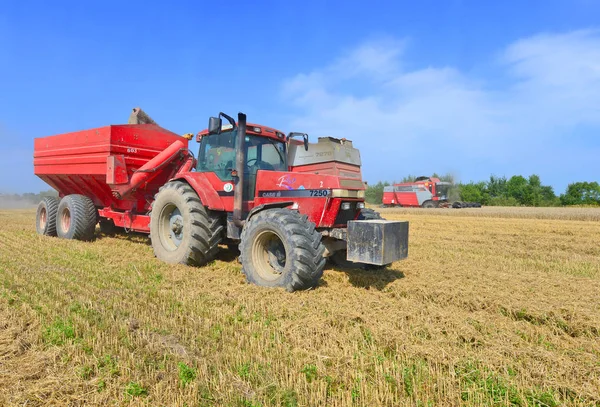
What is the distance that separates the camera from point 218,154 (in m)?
6.21

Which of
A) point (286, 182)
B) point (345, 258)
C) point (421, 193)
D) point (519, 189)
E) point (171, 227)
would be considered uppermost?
point (519, 189)

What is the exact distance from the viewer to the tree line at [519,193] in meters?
41.7

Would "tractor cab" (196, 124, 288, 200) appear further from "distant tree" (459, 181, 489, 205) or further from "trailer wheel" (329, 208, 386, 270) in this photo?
"distant tree" (459, 181, 489, 205)

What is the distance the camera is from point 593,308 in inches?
160

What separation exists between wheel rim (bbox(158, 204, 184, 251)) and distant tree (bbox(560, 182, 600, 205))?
4668cm

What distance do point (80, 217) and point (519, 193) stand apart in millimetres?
49963

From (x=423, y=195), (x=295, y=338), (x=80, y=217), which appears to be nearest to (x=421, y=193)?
(x=423, y=195)

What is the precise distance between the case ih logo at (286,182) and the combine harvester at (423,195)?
27.0m

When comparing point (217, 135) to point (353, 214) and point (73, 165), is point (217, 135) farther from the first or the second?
point (73, 165)

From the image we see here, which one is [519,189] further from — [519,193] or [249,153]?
[249,153]

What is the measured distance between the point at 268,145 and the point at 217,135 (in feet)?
2.95

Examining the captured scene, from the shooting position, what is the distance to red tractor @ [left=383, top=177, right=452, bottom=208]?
30500 millimetres

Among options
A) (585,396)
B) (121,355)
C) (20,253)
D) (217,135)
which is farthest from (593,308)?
(20,253)

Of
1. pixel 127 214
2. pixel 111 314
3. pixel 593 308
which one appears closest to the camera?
pixel 111 314
